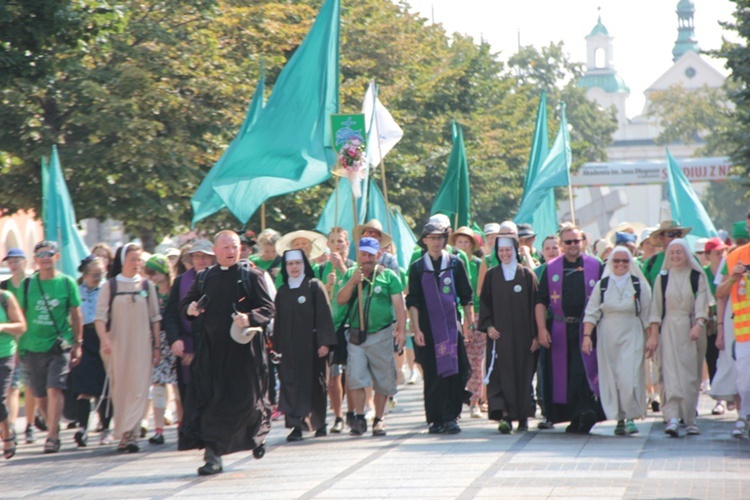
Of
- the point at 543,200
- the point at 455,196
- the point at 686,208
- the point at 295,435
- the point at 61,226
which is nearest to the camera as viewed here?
the point at 295,435

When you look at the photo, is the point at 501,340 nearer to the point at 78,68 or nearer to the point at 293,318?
the point at 293,318

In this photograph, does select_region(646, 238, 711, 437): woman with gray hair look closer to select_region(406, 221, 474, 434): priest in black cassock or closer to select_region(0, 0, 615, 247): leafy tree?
select_region(406, 221, 474, 434): priest in black cassock

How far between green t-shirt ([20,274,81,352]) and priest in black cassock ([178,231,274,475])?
2.36 meters

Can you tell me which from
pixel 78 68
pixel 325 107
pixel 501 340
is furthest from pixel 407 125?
pixel 501 340

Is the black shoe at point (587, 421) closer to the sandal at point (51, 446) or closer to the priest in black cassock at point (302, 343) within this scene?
the priest in black cassock at point (302, 343)

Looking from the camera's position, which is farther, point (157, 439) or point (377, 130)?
point (377, 130)

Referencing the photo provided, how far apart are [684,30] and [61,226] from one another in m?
167

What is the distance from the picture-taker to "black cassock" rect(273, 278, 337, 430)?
41.9 feet

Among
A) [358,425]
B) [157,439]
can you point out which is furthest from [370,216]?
[157,439]

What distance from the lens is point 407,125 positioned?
36.4m

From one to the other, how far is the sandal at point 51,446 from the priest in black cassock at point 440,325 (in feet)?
10.7

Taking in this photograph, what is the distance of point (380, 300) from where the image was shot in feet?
43.1

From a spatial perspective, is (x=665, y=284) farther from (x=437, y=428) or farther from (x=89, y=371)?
(x=89, y=371)

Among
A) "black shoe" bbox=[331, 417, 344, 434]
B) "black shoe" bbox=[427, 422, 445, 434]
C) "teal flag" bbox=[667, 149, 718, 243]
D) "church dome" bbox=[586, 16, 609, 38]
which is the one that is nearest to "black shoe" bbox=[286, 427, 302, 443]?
"black shoe" bbox=[331, 417, 344, 434]
